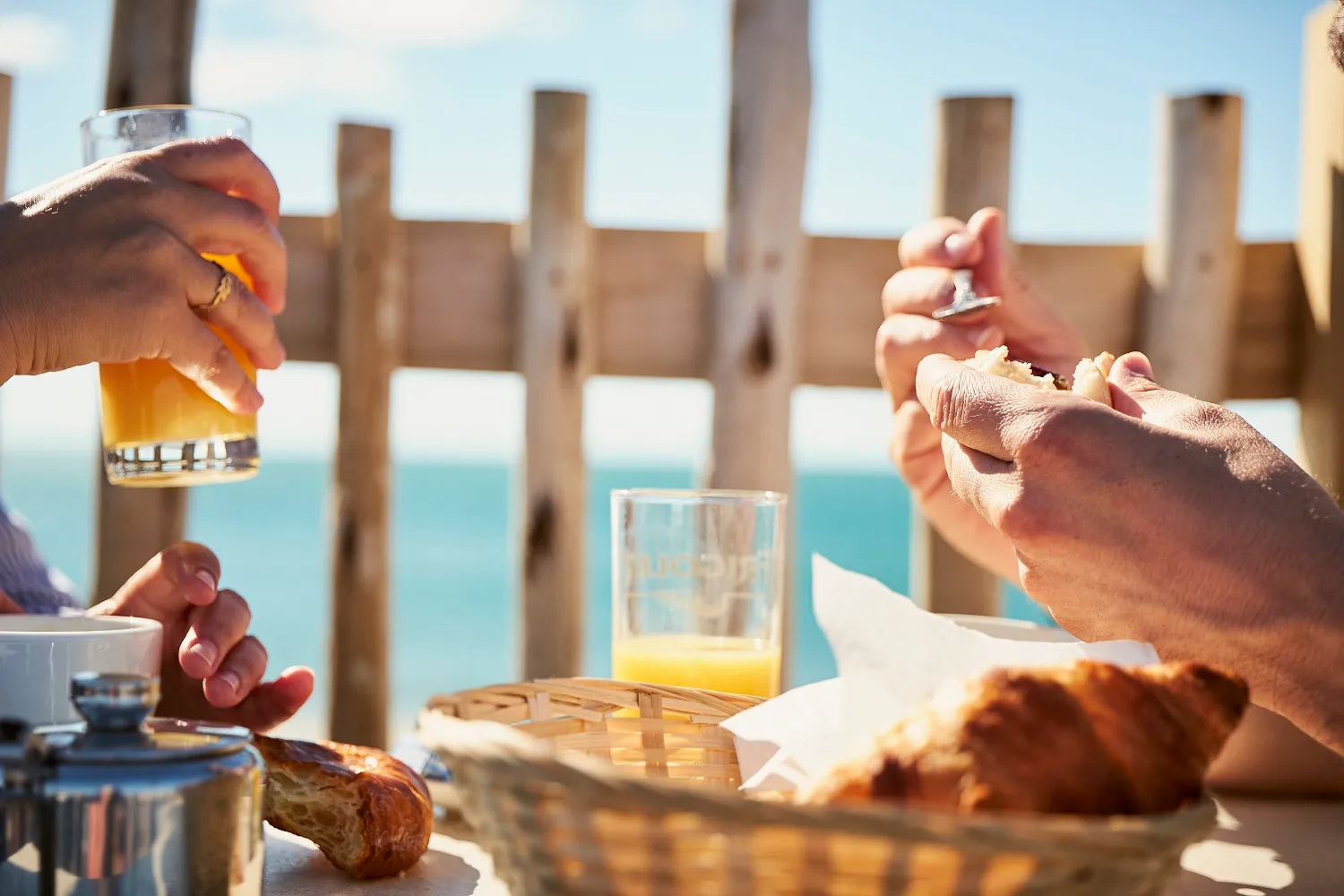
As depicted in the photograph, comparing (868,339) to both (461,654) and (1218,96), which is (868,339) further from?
(461,654)

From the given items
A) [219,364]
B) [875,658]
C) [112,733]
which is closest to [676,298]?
[219,364]

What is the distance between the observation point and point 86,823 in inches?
20.6

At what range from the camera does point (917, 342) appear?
4.46ft

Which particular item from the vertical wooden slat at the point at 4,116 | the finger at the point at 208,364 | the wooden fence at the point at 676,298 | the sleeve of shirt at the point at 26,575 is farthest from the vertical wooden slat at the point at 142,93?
the finger at the point at 208,364

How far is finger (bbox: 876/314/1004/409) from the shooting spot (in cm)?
135

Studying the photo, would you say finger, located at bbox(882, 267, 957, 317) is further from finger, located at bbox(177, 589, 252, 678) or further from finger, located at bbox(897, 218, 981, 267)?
finger, located at bbox(177, 589, 252, 678)

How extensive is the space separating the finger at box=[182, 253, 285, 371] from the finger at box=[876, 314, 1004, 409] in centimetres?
68

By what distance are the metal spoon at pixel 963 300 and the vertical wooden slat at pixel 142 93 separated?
75.4 inches

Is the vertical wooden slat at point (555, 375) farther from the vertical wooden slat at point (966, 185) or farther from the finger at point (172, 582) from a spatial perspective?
the finger at point (172, 582)

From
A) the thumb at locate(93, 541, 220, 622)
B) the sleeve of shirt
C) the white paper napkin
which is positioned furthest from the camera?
the sleeve of shirt

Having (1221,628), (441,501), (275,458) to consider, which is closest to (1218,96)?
(1221,628)

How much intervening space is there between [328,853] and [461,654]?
46.2 feet

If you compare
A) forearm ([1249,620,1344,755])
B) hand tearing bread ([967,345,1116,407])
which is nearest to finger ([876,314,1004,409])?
hand tearing bread ([967,345,1116,407])

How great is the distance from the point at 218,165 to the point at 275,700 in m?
0.46
